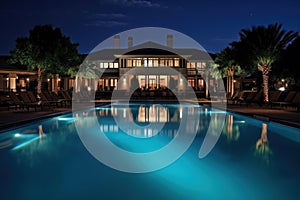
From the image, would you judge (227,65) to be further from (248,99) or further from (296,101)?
(296,101)

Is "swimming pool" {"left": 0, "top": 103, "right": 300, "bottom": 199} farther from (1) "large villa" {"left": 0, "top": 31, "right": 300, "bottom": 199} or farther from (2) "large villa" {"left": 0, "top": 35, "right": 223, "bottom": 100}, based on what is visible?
(2) "large villa" {"left": 0, "top": 35, "right": 223, "bottom": 100}

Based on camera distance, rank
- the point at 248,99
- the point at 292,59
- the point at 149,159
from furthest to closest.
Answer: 1. the point at 292,59
2. the point at 248,99
3. the point at 149,159

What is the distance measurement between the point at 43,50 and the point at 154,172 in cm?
1802

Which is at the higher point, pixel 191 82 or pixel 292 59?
pixel 292 59

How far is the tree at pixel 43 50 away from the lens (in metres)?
21.8

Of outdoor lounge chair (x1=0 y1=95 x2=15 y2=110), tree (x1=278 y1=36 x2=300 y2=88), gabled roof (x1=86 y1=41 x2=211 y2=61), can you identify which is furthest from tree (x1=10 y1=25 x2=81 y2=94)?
gabled roof (x1=86 y1=41 x2=211 y2=61)

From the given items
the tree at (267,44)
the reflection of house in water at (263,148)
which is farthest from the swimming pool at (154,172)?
the tree at (267,44)

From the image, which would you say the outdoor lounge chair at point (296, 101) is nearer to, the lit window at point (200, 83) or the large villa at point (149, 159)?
the large villa at point (149, 159)

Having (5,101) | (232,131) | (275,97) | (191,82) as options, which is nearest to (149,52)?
(191,82)

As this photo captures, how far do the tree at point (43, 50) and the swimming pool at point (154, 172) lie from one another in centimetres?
1231

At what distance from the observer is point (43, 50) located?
22594 mm

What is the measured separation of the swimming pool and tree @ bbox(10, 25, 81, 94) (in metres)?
12.3

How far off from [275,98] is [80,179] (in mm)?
16042

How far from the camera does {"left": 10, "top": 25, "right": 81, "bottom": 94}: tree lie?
71.5ft
